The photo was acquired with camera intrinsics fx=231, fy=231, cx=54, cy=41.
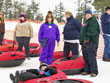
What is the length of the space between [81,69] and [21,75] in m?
1.86

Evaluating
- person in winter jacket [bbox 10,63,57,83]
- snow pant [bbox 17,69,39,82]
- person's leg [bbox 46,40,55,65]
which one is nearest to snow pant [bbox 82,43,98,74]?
person's leg [bbox 46,40,55,65]

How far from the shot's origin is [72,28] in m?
5.46

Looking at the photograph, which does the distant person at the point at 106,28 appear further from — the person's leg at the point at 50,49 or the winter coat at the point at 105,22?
the person's leg at the point at 50,49

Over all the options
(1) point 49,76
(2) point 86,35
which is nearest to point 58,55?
(2) point 86,35

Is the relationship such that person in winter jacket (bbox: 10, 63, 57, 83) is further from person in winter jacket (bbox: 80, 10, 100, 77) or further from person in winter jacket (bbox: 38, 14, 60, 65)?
person in winter jacket (bbox: 38, 14, 60, 65)

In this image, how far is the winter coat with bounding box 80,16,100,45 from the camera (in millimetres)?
4750

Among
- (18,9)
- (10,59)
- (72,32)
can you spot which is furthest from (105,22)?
(18,9)

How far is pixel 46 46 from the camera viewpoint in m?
5.47

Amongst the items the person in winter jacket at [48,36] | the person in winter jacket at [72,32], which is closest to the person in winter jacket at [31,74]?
the person in winter jacket at [48,36]

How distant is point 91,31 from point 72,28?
79cm

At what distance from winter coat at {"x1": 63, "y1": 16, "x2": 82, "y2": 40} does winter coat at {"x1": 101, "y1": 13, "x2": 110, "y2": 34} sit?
4.15 ft

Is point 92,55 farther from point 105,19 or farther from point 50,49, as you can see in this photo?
point 105,19

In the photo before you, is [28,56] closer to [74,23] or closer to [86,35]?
[74,23]

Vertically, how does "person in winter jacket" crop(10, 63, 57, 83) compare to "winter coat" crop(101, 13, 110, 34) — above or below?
below
